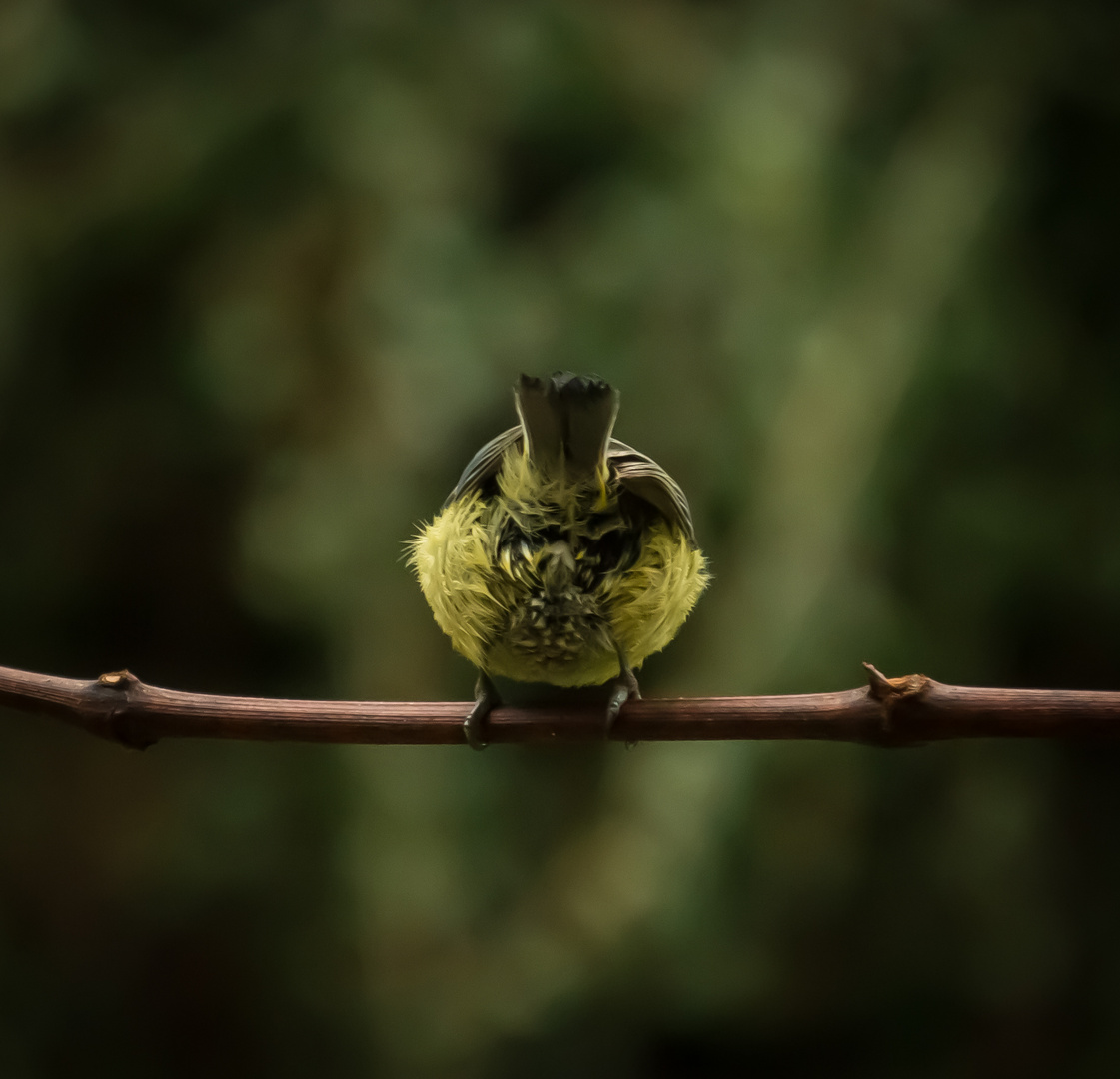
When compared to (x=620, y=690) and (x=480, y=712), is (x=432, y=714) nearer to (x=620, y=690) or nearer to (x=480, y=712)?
(x=480, y=712)

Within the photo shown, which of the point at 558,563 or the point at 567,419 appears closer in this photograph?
the point at 567,419

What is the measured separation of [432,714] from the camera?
1028 millimetres

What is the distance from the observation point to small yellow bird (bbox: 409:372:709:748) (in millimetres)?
1196

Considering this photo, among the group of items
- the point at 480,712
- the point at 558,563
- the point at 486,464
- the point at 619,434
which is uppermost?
the point at 619,434

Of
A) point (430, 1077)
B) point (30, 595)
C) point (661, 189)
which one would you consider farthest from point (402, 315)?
point (430, 1077)

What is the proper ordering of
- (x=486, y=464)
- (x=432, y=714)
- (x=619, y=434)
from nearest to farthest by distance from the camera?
(x=432, y=714)
(x=486, y=464)
(x=619, y=434)

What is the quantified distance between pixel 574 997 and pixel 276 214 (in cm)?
176

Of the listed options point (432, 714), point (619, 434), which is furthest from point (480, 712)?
point (619, 434)

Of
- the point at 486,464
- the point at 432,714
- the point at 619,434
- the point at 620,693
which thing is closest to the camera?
the point at 432,714

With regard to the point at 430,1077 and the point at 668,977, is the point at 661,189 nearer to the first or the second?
the point at 668,977

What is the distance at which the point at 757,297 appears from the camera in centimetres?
223

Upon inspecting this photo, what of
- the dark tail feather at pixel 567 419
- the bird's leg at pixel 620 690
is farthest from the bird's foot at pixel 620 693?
the dark tail feather at pixel 567 419

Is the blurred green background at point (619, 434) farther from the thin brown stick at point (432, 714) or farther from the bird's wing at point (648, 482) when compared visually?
the thin brown stick at point (432, 714)

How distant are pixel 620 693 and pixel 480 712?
154mm
